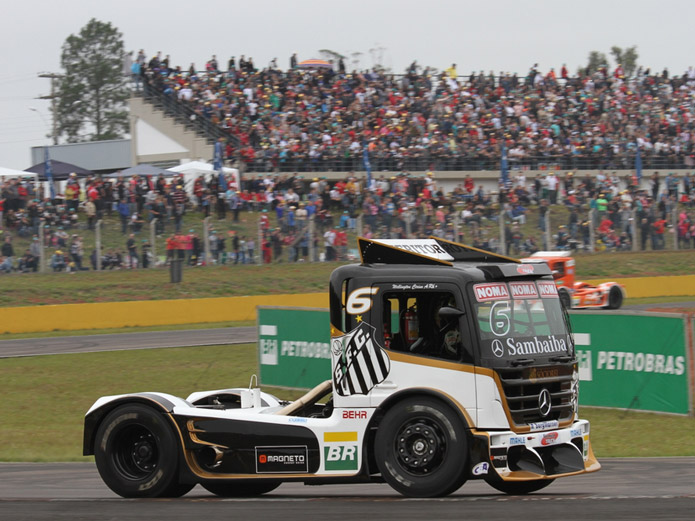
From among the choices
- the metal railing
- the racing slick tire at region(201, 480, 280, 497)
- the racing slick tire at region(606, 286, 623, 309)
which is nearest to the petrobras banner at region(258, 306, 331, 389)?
the racing slick tire at region(201, 480, 280, 497)

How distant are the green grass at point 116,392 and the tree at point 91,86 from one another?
63.5 metres

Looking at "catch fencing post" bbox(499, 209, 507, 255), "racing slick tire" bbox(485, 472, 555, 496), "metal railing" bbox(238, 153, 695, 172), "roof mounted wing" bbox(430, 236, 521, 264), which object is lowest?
"racing slick tire" bbox(485, 472, 555, 496)

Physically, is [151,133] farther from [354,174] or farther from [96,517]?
[96,517]

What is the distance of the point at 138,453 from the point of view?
8836 mm

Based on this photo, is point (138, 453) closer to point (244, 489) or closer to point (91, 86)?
point (244, 489)

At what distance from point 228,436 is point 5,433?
282 inches

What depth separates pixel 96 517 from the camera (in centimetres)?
749

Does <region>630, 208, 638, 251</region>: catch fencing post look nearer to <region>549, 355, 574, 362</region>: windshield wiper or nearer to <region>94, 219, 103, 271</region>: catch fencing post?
<region>94, 219, 103, 271</region>: catch fencing post

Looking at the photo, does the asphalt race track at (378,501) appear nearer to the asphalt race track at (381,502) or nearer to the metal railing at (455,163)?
the asphalt race track at (381,502)

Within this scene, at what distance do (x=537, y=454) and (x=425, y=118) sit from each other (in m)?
32.2

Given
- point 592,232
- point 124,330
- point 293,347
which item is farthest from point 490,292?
point 592,232

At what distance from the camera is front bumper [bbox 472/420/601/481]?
25.5 feet

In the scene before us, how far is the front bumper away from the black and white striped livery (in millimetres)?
1016

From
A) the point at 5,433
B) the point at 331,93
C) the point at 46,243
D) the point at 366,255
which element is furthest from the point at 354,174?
the point at 366,255
